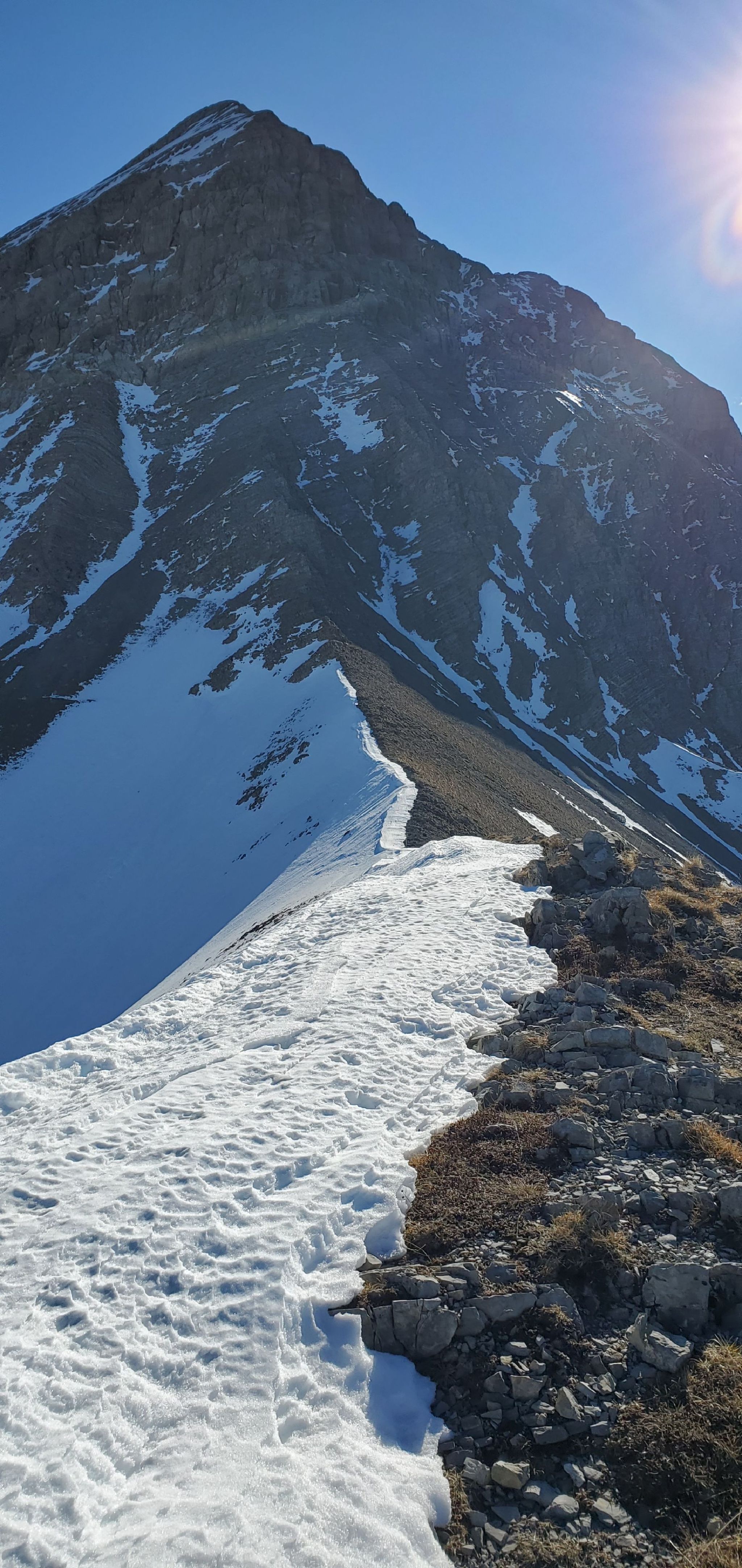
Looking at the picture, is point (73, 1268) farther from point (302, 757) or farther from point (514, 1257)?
point (302, 757)

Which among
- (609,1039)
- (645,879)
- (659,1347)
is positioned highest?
(659,1347)

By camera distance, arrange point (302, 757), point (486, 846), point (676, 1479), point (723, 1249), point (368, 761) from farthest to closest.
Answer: point (302, 757)
point (368, 761)
point (486, 846)
point (723, 1249)
point (676, 1479)

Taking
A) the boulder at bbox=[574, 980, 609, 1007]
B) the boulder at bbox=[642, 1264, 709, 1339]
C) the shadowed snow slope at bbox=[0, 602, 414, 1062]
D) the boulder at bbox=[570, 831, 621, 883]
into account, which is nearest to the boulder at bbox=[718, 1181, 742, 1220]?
the boulder at bbox=[642, 1264, 709, 1339]

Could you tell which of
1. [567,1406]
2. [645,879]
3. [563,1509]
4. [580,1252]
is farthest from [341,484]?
[563,1509]

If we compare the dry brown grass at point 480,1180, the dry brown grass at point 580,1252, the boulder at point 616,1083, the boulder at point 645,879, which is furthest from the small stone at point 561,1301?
the boulder at point 645,879

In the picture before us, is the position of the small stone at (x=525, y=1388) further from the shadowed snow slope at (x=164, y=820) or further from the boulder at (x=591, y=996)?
the shadowed snow slope at (x=164, y=820)

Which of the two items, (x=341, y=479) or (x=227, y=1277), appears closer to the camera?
(x=227, y=1277)

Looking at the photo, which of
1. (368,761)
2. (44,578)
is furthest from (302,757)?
(44,578)

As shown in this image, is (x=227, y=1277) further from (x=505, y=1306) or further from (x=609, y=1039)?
(x=609, y=1039)
